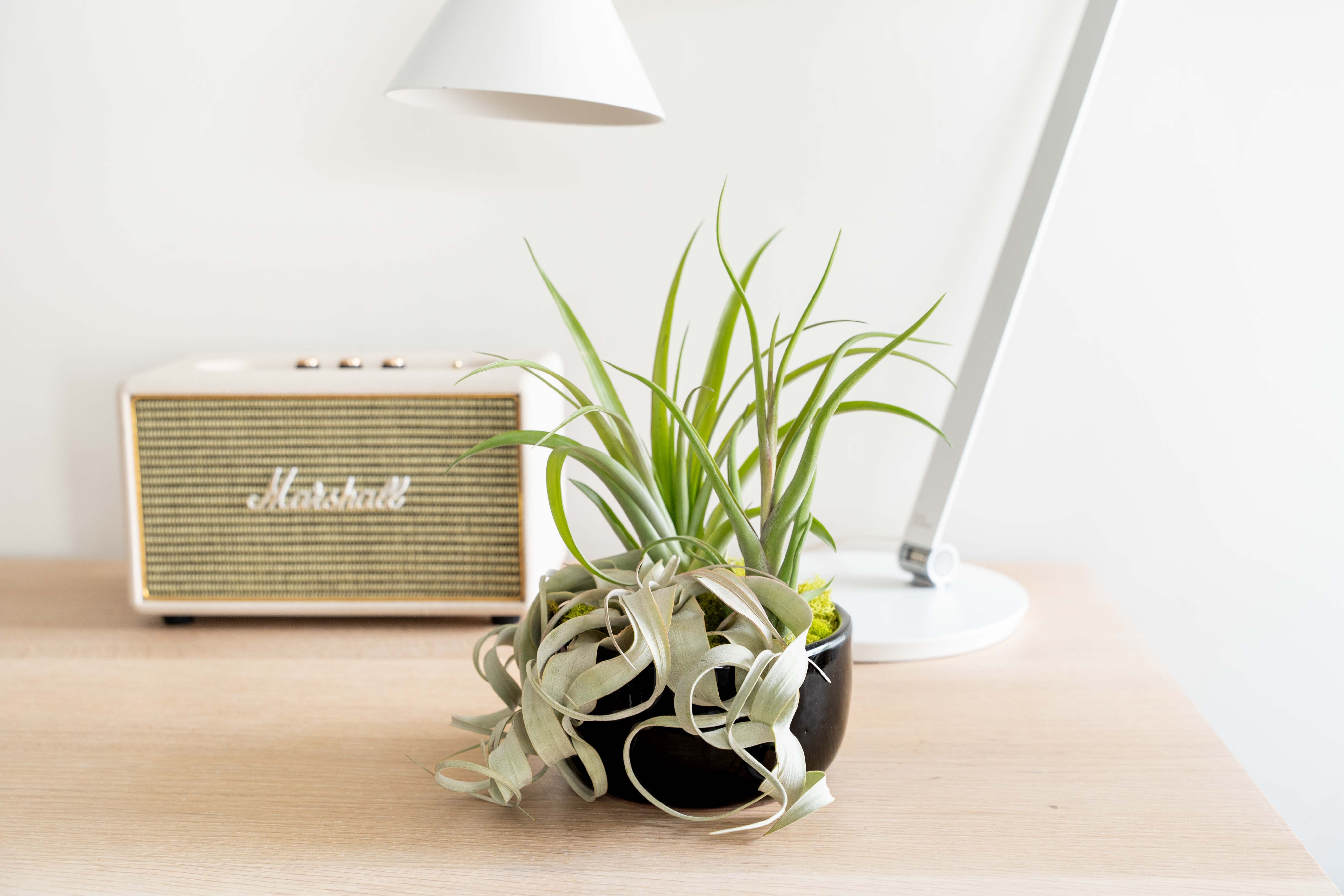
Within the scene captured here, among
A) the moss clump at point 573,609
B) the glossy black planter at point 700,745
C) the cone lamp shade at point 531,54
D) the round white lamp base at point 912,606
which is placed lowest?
the round white lamp base at point 912,606

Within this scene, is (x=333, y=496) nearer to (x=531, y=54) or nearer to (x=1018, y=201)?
(x=531, y=54)

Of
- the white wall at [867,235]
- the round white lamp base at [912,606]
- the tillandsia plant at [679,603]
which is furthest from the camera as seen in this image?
the white wall at [867,235]

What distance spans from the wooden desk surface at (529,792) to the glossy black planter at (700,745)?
0.03 m

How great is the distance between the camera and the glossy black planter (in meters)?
0.50

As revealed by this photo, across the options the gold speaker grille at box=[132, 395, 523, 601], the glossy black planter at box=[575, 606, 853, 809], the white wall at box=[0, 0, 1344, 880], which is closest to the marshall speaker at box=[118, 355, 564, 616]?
the gold speaker grille at box=[132, 395, 523, 601]

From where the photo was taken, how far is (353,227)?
97 cm

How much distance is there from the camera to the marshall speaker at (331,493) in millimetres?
792

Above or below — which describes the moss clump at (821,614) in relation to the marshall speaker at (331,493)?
above

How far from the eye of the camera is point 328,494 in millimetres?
808

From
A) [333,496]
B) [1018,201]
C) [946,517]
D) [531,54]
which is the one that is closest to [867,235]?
[1018,201]

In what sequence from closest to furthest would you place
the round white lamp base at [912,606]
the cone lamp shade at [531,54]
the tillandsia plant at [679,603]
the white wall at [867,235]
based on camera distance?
the tillandsia plant at [679,603] → the cone lamp shade at [531,54] → the round white lamp base at [912,606] → the white wall at [867,235]

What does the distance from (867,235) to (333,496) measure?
552 millimetres

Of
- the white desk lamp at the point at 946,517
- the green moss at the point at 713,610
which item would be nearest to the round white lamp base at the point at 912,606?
the white desk lamp at the point at 946,517

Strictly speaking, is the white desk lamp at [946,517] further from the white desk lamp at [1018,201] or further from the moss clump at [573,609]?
the moss clump at [573,609]
